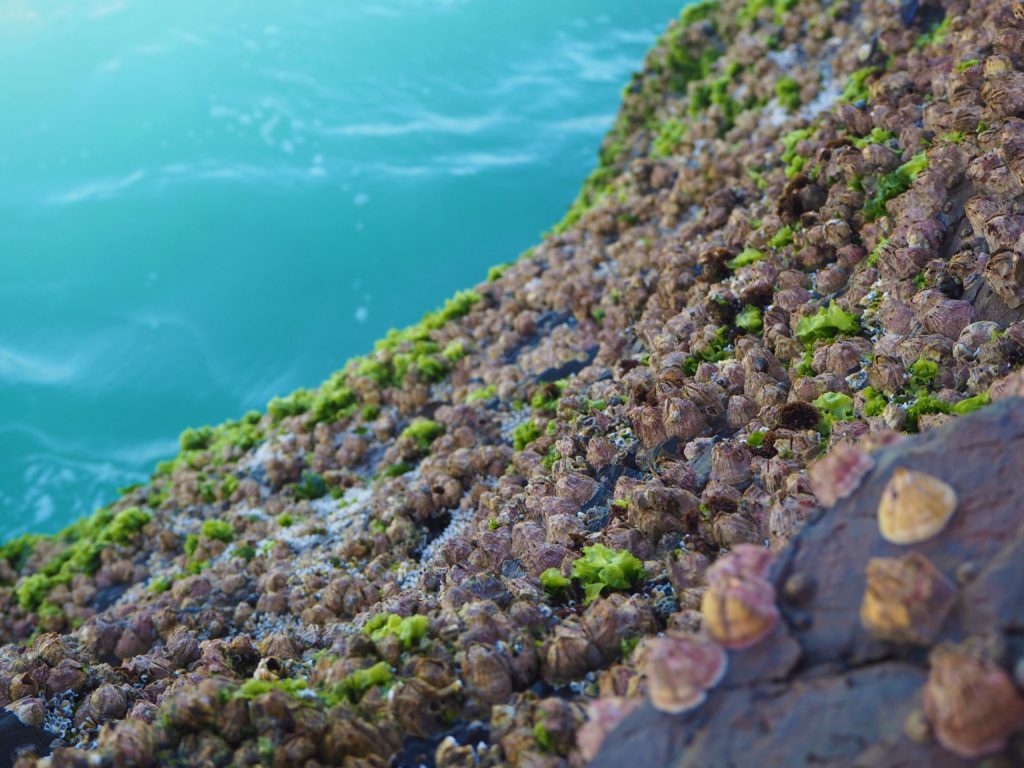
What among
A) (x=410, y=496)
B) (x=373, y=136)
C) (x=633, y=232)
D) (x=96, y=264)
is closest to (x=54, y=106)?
(x=96, y=264)

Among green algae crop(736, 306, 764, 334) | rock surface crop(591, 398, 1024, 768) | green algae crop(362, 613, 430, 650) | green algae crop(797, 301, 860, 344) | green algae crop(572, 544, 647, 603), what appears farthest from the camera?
green algae crop(736, 306, 764, 334)

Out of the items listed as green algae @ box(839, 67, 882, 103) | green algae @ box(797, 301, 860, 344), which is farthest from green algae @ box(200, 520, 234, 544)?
green algae @ box(839, 67, 882, 103)

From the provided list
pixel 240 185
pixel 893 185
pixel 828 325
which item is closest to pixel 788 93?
pixel 893 185

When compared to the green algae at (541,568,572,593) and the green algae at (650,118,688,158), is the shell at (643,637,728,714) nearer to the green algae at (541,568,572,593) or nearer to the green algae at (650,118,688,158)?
the green algae at (541,568,572,593)

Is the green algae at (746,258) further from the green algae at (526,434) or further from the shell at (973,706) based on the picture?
the shell at (973,706)

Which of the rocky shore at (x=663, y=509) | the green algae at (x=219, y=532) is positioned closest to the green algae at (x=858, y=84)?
the rocky shore at (x=663, y=509)

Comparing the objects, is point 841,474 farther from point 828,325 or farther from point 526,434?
point 526,434
